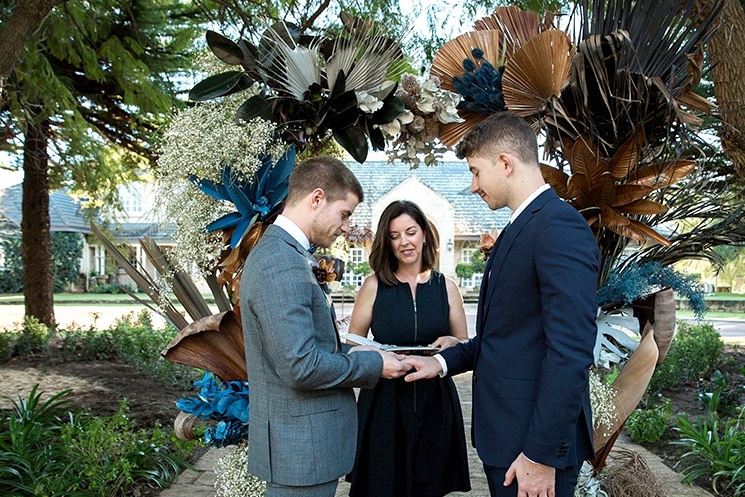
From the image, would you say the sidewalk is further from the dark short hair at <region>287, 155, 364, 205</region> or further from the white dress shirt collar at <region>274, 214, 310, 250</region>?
the dark short hair at <region>287, 155, 364, 205</region>

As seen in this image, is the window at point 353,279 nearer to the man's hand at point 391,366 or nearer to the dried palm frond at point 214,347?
the dried palm frond at point 214,347

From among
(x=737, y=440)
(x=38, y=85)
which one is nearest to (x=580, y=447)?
(x=737, y=440)

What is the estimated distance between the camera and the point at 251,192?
257 cm

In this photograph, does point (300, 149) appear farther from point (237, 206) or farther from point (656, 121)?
point (656, 121)

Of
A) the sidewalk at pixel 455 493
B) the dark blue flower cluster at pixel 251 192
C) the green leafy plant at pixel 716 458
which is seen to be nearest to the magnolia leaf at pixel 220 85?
the dark blue flower cluster at pixel 251 192

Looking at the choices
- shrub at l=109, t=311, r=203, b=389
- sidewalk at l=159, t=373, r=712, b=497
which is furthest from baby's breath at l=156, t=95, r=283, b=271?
shrub at l=109, t=311, r=203, b=389

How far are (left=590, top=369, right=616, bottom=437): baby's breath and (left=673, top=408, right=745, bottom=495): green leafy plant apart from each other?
144 centimetres

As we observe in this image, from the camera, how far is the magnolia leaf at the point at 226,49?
2.72 meters

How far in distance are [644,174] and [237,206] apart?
1.68 m

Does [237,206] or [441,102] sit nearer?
[237,206]

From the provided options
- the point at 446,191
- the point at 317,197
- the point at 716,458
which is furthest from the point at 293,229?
the point at 446,191

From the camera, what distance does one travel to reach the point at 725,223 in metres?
2.86

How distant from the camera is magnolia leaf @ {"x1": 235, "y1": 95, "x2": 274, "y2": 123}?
2666mm

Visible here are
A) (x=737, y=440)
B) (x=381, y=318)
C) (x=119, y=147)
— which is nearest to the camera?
(x=381, y=318)
